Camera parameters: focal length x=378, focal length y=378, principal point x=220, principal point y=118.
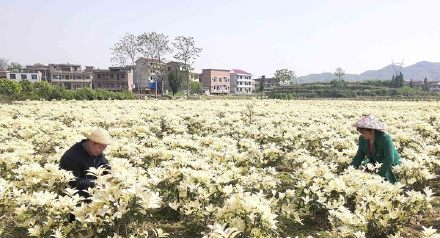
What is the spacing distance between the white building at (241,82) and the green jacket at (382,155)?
402ft

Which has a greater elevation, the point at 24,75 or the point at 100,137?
the point at 24,75

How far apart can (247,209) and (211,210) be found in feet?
2.32

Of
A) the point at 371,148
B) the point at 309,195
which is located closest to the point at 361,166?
the point at 371,148

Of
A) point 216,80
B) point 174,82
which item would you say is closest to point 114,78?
point 174,82

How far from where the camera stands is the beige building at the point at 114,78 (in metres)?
92.5

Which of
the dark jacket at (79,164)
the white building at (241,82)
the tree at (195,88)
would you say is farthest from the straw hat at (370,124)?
the white building at (241,82)

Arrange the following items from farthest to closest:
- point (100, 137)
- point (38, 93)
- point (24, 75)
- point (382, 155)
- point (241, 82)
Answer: point (241, 82) → point (24, 75) → point (38, 93) → point (382, 155) → point (100, 137)

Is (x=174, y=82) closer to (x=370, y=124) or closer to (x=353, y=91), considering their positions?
(x=353, y=91)

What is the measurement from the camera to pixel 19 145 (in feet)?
28.2

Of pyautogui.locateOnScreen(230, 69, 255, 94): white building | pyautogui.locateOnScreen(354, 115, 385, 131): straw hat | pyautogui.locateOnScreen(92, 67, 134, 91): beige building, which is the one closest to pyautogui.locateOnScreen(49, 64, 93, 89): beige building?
pyautogui.locateOnScreen(92, 67, 134, 91): beige building

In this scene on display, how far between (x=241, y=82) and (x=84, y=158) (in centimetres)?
13178

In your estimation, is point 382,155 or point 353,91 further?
point 353,91

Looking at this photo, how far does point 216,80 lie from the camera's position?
122125 millimetres

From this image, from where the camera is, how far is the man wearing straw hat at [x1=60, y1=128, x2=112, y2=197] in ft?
18.6
